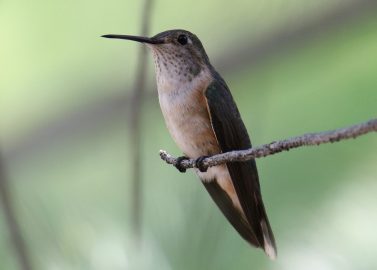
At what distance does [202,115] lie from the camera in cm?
258

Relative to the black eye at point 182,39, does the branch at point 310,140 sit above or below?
above

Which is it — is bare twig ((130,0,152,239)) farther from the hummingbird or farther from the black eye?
the black eye

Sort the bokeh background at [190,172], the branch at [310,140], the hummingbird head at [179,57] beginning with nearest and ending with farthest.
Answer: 1. the branch at [310,140]
2. the bokeh background at [190,172]
3. the hummingbird head at [179,57]

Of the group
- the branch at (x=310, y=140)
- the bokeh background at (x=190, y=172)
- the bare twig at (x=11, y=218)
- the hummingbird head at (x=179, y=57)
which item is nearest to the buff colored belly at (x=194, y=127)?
the hummingbird head at (x=179, y=57)

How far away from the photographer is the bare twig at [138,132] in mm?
1316

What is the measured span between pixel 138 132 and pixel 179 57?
1443mm

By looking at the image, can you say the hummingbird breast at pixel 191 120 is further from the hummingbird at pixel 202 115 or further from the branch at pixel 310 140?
the branch at pixel 310 140

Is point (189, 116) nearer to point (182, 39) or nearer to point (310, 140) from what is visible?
point (182, 39)

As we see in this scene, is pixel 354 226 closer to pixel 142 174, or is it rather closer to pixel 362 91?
pixel 362 91

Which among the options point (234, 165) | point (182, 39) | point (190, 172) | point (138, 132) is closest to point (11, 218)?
point (138, 132)

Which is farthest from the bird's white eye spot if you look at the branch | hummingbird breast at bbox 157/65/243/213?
the branch

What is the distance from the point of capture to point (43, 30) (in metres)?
1.88

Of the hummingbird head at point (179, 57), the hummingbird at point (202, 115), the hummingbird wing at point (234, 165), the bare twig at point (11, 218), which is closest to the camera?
the bare twig at point (11, 218)

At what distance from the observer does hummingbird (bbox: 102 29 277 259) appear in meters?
2.31
